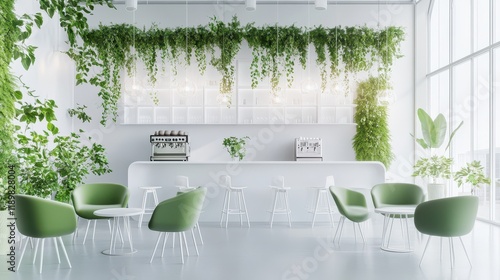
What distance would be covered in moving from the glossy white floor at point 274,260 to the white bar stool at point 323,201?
87 cm

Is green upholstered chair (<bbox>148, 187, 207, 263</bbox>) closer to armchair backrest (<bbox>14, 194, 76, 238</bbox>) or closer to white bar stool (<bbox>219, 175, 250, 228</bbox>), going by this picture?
armchair backrest (<bbox>14, 194, 76, 238</bbox>)

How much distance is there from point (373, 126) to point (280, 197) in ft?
9.24

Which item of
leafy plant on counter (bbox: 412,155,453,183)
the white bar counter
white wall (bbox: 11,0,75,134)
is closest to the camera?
white wall (bbox: 11,0,75,134)

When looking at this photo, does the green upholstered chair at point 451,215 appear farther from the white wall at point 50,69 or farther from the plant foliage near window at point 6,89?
the white wall at point 50,69

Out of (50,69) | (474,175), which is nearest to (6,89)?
(50,69)

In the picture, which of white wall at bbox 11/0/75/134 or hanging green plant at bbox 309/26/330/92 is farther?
hanging green plant at bbox 309/26/330/92

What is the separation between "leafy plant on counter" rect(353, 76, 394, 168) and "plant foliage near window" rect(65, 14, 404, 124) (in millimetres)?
374

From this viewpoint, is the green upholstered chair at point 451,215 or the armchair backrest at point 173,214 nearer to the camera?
the green upholstered chair at point 451,215

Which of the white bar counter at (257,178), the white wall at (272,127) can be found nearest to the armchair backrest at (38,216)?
the white bar counter at (257,178)

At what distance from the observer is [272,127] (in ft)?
33.1

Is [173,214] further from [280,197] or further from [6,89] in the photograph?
[280,197]

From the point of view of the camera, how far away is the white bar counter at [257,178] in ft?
26.7

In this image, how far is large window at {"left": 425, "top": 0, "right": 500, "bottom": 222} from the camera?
25.1 feet

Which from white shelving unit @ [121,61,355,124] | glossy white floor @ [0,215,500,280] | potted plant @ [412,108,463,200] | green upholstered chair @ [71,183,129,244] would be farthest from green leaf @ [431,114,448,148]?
green upholstered chair @ [71,183,129,244]
